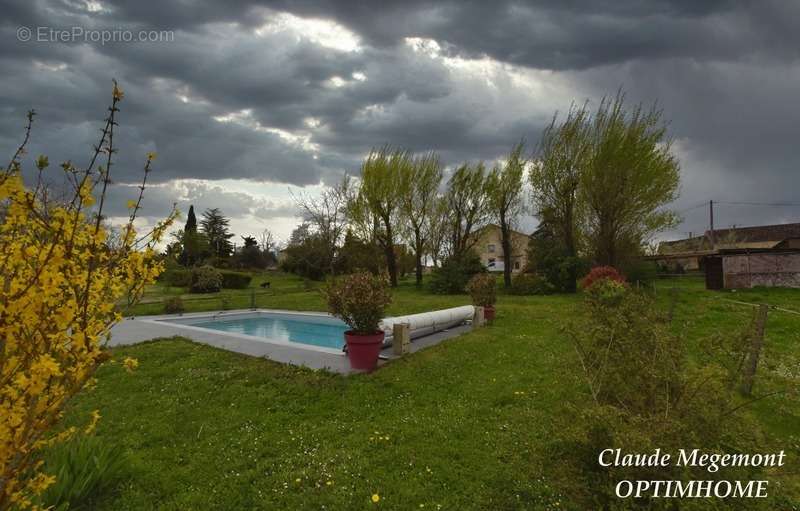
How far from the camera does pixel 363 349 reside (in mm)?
6293

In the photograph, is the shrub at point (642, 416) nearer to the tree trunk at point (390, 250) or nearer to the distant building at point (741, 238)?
the tree trunk at point (390, 250)

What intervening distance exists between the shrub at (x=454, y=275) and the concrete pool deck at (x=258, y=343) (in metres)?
10.5

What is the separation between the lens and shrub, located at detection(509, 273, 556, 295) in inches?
751

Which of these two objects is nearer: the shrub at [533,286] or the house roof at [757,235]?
the shrub at [533,286]

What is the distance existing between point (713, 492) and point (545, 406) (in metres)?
2.18

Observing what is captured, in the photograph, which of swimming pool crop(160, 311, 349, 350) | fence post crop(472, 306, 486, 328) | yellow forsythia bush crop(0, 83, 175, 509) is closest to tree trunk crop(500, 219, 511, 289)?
swimming pool crop(160, 311, 349, 350)

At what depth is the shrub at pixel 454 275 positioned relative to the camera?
832 inches

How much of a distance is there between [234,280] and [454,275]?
14510 mm

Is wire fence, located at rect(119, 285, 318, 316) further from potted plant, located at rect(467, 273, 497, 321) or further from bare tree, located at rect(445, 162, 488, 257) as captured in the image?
bare tree, located at rect(445, 162, 488, 257)

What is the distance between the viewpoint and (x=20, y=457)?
5.37 feet

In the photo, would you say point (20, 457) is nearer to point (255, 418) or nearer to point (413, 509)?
point (413, 509)

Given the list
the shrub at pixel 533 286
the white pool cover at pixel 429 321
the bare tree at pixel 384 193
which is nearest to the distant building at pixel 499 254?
the bare tree at pixel 384 193

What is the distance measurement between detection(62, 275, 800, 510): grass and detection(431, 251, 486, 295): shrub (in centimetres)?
1329

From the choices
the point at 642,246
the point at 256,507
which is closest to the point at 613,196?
the point at 642,246
